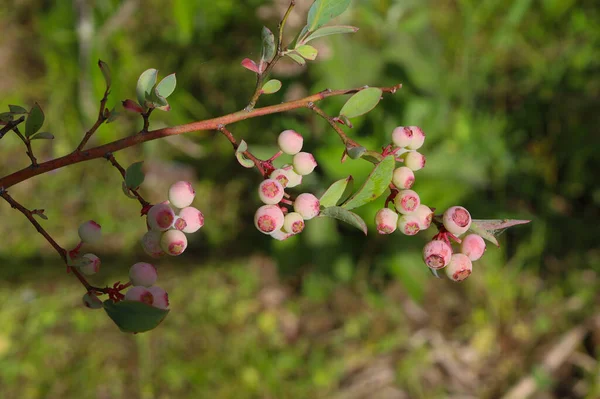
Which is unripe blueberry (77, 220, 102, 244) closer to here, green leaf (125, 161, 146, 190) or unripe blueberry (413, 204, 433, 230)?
green leaf (125, 161, 146, 190)

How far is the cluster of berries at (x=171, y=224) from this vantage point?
0.52m

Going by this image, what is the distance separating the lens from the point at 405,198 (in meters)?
0.55

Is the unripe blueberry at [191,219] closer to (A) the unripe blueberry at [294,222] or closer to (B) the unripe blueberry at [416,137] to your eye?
(A) the unripe blueberry at [294,222]

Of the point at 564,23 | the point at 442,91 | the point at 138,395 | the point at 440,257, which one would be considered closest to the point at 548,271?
the point at 442,91

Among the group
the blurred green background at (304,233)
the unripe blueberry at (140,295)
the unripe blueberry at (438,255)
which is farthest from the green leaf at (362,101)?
the blurred green background at (304,233)

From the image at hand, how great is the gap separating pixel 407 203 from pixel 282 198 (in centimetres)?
12

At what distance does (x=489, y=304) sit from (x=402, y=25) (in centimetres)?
92

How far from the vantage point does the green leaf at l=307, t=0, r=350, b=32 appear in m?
0.55

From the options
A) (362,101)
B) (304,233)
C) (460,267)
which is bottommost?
(304,233)

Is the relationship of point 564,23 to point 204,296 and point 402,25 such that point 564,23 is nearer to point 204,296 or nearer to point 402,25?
point 402,25

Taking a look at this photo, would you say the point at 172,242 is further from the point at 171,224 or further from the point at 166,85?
the point at 166,85

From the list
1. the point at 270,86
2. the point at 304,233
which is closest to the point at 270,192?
the point at 270,86

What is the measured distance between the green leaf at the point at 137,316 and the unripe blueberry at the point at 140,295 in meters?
0.03

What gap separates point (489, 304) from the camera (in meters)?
1.89
